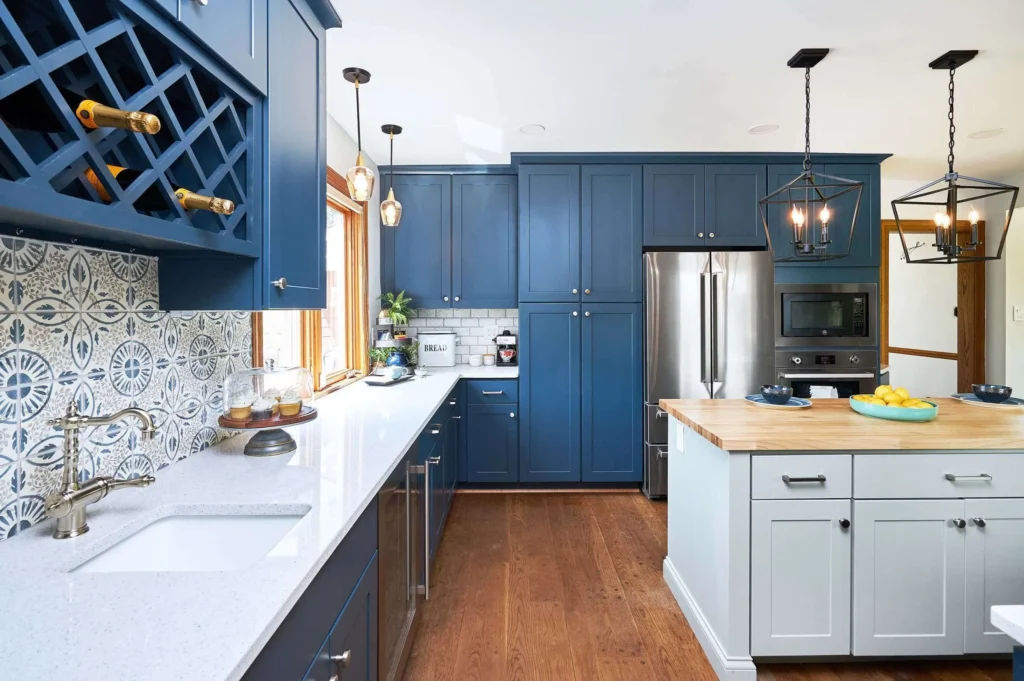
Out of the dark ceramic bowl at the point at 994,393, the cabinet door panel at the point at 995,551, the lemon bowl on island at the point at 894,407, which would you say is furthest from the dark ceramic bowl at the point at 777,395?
the dark ceramic bowl at the point at 994,393

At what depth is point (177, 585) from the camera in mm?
819

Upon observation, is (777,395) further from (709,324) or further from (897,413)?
(709,324)

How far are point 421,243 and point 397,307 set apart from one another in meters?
0.55

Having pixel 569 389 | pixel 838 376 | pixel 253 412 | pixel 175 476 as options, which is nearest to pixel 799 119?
pixel 838 376

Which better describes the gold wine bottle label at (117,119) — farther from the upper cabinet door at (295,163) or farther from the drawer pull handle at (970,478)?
the drawer pull handle at (970,478)

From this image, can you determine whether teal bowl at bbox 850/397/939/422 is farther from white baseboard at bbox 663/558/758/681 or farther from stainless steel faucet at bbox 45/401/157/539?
stainless steel faucet at bbox 45/401/157/539

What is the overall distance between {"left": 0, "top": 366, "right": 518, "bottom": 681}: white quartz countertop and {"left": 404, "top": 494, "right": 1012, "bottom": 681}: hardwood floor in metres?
0.99

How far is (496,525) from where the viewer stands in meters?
3.16

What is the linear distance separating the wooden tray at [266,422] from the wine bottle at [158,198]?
0.74 m

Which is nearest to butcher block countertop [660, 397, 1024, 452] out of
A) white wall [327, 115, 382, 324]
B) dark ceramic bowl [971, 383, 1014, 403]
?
dark ceramic bowl [971, 383, 1014, 403]

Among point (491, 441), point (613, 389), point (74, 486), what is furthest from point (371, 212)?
point (74, 486)

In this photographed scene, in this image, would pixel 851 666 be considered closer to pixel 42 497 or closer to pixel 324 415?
pixel 324 415

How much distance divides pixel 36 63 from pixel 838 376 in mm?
4175

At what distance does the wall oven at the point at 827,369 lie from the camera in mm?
3596
